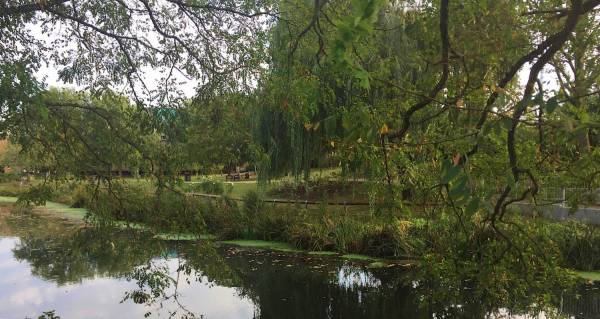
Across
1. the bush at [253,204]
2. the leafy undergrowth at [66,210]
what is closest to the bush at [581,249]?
the bush at [253,204]

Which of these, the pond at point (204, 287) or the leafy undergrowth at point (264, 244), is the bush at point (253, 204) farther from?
the pond at point (204, 287)

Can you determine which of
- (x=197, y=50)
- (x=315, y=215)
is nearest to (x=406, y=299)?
(x=315, y=215)

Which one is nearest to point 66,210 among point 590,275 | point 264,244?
point 264,244

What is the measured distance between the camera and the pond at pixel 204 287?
5.45 m

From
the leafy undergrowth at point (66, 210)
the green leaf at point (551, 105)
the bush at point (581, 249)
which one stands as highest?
the green leaf at point (551, 105)

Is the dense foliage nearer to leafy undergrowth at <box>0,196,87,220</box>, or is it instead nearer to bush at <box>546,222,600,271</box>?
bush at <box>546,222,600,271</box>

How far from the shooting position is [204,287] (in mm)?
8531

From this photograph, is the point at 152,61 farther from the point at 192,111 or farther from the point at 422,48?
the point at 422,48

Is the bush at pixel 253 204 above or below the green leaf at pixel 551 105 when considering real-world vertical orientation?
below

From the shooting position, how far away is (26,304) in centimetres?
738

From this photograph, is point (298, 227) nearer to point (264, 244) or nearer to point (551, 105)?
point (264, 244)

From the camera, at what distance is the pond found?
545cm

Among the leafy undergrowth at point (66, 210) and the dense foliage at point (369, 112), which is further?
the leafy undergrowth at point (66, 210)

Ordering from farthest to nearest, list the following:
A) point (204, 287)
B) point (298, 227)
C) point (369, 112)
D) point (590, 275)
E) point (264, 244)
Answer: point (264, 244), point (298, 227), point (204, 287), point (590, 275), point (369, 112)
